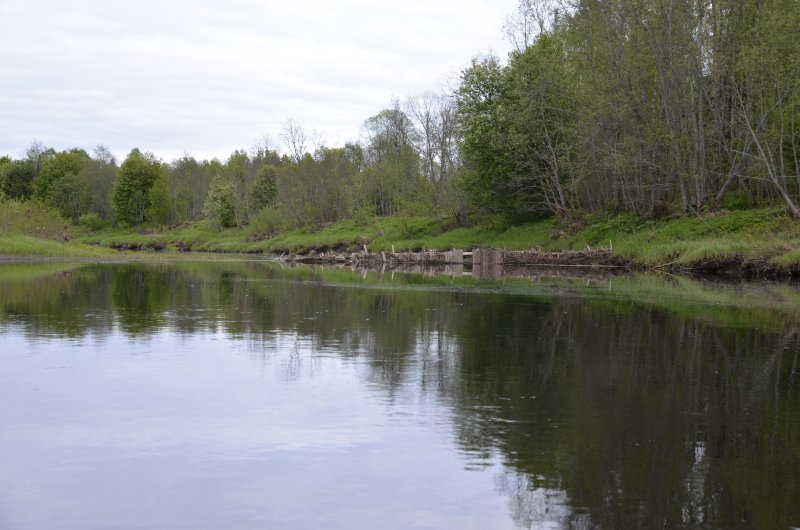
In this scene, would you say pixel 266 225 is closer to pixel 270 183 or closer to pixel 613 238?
pixel 270 183

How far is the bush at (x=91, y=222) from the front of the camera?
5034 inches

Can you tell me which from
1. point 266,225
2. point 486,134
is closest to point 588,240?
point 486,134

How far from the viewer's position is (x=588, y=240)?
171 ft

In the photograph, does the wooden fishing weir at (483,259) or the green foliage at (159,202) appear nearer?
the wooden fishing weir at (483,259)

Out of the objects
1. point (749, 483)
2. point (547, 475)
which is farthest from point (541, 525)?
point (749, 483)

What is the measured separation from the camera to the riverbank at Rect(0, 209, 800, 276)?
129ft

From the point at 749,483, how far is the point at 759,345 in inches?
363

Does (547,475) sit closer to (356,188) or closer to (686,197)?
(686,197)

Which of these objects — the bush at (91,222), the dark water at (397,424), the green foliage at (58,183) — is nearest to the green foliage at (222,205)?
the bush at (91,222)

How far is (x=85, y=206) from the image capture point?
456 ft

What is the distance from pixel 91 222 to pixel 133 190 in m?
10.7

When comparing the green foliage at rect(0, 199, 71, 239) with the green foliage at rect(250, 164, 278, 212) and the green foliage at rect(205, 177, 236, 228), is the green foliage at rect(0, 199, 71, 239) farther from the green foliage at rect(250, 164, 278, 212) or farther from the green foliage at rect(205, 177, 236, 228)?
the green foliage at rect(250, 164, 278, 212)

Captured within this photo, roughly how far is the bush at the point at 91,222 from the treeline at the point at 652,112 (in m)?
86.6

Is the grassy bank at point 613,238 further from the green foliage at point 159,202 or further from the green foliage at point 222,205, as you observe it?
the green foliage at point 159,202
